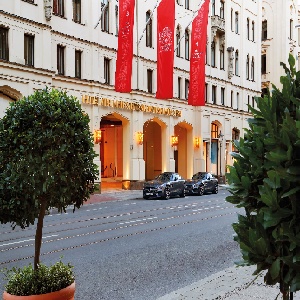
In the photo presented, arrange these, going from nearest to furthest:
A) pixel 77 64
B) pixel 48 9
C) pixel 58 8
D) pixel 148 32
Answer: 1. pixel 48 9
2. pixel 58 8
3. pixel 77 64
4. pixel 148 32

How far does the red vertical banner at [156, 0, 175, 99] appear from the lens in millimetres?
27641

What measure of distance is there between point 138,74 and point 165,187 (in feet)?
32.7

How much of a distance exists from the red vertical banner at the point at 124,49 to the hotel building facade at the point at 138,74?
4.10m

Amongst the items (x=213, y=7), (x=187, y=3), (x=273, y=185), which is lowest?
(x=273, y=185)

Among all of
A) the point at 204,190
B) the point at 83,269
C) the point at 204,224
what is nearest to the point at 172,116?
the point at 204,190

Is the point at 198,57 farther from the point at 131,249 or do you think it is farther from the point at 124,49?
the point at 131,249

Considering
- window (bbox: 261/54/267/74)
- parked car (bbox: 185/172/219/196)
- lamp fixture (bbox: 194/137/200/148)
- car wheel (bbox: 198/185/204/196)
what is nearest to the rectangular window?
parked car (bbox: 185/172/219/196)

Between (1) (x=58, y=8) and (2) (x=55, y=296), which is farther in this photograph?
(1) (x=58, y=8)

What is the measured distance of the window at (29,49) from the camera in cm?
2719

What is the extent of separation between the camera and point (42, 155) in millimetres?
6105

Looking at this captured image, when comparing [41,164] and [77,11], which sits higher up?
[77,11]

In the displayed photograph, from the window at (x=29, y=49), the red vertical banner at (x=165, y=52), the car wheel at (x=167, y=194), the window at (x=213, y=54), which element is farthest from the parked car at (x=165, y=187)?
the window at (x=213, y=54)

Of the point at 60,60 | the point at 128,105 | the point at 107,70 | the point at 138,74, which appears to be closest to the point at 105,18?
the point at 107,70

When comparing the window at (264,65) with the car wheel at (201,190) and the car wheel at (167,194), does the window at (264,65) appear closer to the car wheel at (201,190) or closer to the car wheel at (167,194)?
the car wheel at (201,190)
